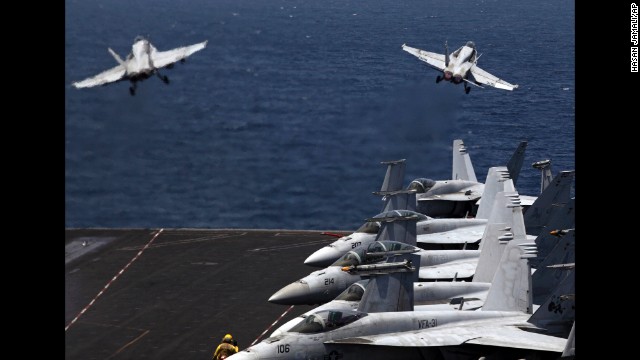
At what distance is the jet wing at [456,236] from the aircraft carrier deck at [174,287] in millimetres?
7486

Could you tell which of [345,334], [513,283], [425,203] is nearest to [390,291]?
[345,334]

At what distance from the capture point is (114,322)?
52906 millimetres

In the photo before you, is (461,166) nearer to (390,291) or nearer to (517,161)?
(517,161)

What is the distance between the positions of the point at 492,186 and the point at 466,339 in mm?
21913

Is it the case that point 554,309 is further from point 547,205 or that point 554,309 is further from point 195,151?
point 195,151

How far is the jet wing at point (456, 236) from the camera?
57.3 metres

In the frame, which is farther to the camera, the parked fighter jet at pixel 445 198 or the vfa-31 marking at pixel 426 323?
the parked fighter jet at pixel 445 198

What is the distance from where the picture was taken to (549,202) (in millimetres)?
53031

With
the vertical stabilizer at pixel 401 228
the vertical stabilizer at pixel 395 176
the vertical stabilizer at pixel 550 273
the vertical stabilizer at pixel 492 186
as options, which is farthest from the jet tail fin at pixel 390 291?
the vertical stabilizer at pixel 395 176

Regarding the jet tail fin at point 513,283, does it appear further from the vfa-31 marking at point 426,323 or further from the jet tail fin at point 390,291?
the vfa-31 marking at point 426,323

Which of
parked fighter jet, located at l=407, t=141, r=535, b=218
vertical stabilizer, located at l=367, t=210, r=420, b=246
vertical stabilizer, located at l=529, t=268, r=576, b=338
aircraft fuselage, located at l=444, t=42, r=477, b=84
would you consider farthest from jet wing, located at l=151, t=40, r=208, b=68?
vertical stabilizer, located at l=529, t=268, r=576, b=338

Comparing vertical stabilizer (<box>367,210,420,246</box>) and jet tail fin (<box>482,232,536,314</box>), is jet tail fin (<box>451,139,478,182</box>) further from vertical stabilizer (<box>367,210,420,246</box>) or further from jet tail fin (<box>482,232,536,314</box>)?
jet tail fin (<box>482,232,536,314</box>)
